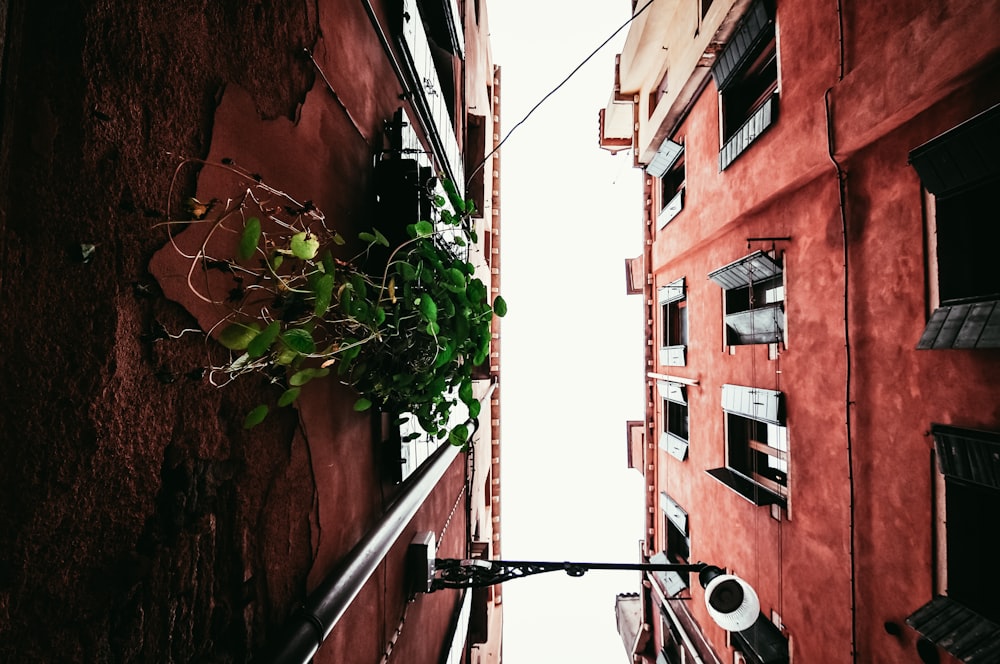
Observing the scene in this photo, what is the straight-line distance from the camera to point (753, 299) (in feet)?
27.5

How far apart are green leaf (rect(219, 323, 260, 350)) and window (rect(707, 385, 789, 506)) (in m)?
7.74

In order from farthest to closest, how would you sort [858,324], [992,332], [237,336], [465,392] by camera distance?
1. [858,324]
2. [992,332]
3. [465,392]
4. [237,336]

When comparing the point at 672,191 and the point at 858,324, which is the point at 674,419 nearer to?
the point at 672,191

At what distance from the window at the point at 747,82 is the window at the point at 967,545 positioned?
545cm

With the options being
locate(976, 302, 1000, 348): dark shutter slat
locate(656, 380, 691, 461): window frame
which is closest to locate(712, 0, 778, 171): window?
locate(976, 302, 1000, 348): dark shutter slat

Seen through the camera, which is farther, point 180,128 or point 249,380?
point 249,380

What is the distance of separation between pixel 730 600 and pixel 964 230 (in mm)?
4590

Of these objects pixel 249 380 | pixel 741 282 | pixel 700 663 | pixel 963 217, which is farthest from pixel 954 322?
pixel 700 663

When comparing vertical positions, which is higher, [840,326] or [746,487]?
[840,326]

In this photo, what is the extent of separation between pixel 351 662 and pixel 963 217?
22.5 feet

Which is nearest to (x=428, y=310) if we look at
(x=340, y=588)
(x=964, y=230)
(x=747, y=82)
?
(x=340, y=588)

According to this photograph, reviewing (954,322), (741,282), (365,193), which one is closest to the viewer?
(365,193)

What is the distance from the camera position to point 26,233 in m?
1.36

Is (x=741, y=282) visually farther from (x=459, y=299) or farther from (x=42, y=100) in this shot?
(x=42, y=100)
